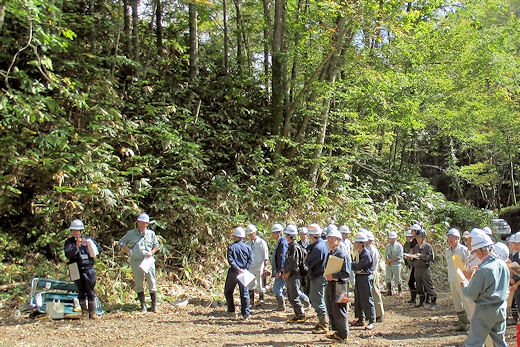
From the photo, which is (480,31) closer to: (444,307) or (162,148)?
(444,307)

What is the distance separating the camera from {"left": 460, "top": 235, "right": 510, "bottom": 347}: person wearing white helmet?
16.2ft

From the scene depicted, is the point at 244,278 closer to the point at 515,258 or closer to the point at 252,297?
the point at 252,297

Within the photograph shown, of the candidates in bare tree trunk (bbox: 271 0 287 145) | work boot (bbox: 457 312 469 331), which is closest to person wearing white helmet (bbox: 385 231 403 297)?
work boot (bbox: 457 312 469 331)

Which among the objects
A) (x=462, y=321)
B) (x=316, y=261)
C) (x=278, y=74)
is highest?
(x=278, y=74)

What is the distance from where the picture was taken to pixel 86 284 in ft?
27.0

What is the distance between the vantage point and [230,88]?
15781 mm

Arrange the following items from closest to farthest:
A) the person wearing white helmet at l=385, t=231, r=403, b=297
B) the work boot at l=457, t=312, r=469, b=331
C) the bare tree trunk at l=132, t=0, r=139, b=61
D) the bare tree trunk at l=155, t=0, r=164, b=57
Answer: the work boot at l=457, t=312, r=469, b=331 < the person wearing white helmet at l=385, t=231, r=403, b=297 < the bare tree trunk at l=132, t=0, r=139, b=61 < the bare tree trunk at l=155, t=0, r=164, b=57

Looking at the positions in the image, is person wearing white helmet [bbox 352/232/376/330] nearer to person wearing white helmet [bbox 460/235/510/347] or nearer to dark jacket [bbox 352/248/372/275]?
dark jacket [bbox 352/248/372/275]

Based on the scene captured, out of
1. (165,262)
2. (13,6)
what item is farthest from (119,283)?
(13,6)

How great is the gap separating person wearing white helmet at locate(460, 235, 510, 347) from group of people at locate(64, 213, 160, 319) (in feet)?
19.6

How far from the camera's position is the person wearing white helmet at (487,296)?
494 cm

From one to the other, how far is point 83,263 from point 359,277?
5026 mm

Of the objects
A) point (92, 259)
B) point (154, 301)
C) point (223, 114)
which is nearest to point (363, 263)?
point (154, 301)

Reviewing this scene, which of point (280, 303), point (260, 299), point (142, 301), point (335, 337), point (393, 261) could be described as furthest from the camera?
point (393, 261)
